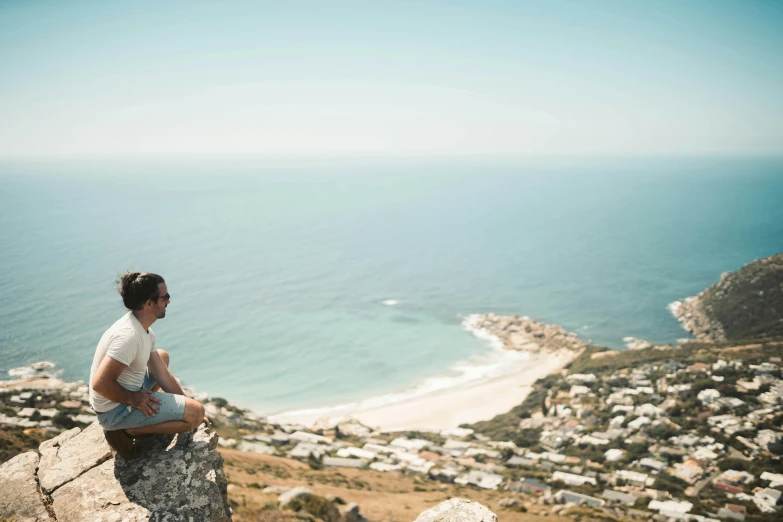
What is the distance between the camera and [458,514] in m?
Answer: 5.60

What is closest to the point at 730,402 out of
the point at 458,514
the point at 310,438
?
the point at 310,438

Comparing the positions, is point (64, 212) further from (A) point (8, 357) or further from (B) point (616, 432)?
(B) point (616, 432)

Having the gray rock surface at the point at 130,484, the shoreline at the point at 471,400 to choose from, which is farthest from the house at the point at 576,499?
the gray rock surface at the point at 130,484

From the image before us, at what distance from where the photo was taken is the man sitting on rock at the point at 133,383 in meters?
4.73

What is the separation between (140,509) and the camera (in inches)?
188

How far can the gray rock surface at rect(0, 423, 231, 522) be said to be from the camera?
4.82 metres

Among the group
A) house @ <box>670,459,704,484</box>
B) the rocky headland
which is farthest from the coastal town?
the rocky headland

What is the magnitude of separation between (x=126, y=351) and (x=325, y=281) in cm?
8241

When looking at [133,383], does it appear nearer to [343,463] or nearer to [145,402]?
[145,402]

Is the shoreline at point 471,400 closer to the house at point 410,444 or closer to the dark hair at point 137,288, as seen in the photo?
the house at point 410,444

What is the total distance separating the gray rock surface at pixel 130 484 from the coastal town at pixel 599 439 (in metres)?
10.6

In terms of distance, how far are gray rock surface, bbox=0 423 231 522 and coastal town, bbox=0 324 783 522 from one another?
10642 mm

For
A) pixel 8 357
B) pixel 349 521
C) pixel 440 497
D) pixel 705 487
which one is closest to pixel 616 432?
pixel 705 487

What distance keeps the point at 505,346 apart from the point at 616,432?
27379mm
